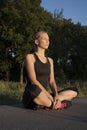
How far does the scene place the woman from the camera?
7.54m

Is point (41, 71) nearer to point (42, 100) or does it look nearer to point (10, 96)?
point (42, 100)

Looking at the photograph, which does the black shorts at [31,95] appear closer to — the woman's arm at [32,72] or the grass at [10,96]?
the woman's arm at [32,72]

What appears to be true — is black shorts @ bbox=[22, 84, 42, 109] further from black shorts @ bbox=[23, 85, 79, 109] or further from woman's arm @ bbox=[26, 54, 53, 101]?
woman's arm @ bbox=[26, 54, 53, 101]

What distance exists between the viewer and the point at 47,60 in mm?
8430

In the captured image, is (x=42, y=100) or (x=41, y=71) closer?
(x=42, y=100)

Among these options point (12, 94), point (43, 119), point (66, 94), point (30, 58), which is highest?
point (30, 58)

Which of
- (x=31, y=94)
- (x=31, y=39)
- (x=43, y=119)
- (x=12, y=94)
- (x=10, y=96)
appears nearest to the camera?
(x=43, y=119)

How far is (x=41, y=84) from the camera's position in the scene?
7.98 m

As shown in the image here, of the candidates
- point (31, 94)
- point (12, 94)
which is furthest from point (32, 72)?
point (12, 94)

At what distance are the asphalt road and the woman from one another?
0.53 feet

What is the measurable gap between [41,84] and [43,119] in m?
1.63

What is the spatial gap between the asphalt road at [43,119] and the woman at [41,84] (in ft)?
0.53

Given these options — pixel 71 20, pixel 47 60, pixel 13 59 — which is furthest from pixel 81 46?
pixel 47 60

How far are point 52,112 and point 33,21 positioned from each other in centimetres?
4995
